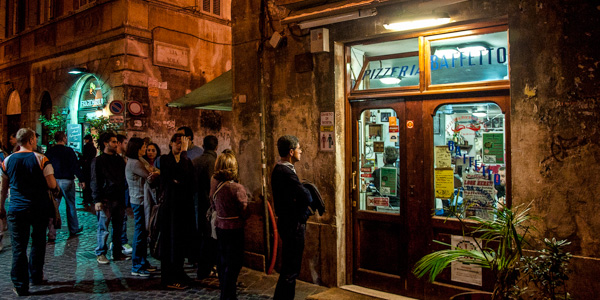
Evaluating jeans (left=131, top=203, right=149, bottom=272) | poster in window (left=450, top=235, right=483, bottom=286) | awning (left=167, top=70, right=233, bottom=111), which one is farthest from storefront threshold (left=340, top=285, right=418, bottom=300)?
awning (left=167, top=70, right=233, bottom=111)

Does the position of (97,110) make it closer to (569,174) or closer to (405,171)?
(405,171)

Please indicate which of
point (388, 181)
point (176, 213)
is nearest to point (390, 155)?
point (388, 181)

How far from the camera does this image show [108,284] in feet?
19.1

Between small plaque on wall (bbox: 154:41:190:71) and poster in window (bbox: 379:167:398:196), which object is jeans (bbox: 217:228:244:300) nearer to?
poster in window (bbox: 379:167:398:196)

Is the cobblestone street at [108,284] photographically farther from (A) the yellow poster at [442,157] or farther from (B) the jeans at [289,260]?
(A) the yellow poster at [442,157]

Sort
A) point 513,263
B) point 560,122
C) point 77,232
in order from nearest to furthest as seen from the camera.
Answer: point 513,263 < point 560,122 < point 77,232

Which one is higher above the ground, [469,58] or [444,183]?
[469,58]

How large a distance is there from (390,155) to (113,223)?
4.67 m

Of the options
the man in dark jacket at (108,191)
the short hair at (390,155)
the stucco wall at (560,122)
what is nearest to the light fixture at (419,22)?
the stucco wall at (560,122)

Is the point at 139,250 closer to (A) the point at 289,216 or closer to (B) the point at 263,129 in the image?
(B) the point at 263,129

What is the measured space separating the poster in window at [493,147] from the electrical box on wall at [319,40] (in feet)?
7.52

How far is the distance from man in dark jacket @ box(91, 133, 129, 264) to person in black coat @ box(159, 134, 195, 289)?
176 centimetres

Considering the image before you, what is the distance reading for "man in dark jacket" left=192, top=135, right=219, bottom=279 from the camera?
5844 mm

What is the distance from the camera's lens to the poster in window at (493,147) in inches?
181
